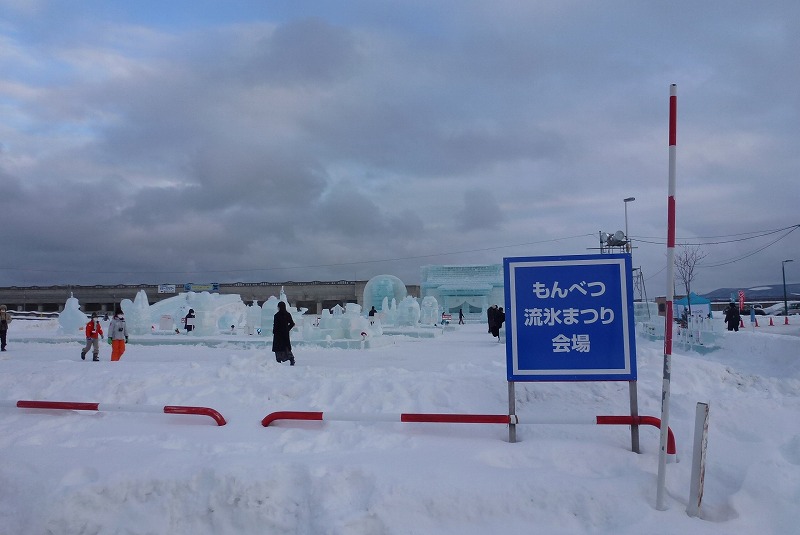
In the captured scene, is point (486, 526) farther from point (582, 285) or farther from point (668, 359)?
point (582, 285)

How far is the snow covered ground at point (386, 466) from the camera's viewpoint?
157 inches

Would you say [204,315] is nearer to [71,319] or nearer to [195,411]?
[71,319]

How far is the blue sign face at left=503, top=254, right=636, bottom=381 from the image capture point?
197 inches

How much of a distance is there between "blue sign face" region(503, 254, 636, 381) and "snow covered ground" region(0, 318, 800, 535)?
0.69 metres

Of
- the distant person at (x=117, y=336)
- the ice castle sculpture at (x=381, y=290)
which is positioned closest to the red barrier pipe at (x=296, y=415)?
the distant person at (x=117, y=336)

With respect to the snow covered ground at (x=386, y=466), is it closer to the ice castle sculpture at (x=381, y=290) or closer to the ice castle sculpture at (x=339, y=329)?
the ice castle sculpture at (x=339, y=329)

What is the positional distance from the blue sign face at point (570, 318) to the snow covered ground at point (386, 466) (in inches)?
27.1

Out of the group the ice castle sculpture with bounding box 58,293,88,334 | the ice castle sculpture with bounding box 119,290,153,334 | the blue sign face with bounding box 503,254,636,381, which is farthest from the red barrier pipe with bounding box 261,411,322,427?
the ice castle sculpture with bounding box 58,293,88,334

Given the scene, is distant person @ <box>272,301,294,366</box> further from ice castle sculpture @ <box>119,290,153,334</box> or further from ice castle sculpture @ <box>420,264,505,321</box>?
ice castle sculpture @ <box>420,264,505,321</box>

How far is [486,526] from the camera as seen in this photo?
12.9 feet

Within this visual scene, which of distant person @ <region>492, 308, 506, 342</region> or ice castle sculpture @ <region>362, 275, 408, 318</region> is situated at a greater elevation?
ice castle sculpture @ <region>362, 275, 408, 318</region>

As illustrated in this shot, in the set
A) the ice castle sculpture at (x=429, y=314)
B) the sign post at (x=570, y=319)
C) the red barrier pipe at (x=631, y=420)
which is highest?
the sign post at (x=570, y=319)

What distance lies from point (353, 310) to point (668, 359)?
2117 centimetres

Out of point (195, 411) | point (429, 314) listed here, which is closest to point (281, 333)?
point (195, 411)
